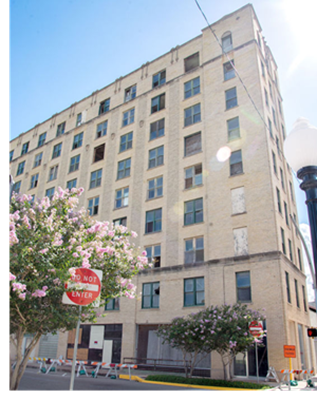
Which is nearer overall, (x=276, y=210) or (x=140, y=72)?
(x=276, y=210)

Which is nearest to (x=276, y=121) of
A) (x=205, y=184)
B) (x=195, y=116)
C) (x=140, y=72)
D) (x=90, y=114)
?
(x=195, y=116)

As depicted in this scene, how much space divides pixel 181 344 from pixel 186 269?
6990mm

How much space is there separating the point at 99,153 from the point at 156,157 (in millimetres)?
8666

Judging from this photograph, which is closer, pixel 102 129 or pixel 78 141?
pixel 102 129

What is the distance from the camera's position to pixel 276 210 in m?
23.6

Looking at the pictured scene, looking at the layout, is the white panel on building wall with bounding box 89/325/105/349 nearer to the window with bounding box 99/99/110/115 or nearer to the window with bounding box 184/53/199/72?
the window with bounding box 99/99/110/115

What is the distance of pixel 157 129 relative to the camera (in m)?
32.8

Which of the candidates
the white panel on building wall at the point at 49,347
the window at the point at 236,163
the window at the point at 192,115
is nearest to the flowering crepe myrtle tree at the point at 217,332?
the window at the point at 236,163

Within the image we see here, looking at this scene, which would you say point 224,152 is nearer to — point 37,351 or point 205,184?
point 205,184

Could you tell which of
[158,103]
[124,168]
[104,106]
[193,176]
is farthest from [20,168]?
[193,176]

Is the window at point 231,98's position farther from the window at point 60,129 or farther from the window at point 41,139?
the window at point 41,139

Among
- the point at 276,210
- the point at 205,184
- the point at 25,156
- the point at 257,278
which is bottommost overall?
the point at 257,278

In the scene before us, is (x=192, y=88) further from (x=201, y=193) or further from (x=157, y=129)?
(x=201, y=193)

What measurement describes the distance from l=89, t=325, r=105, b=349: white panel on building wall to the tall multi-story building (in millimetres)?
77
